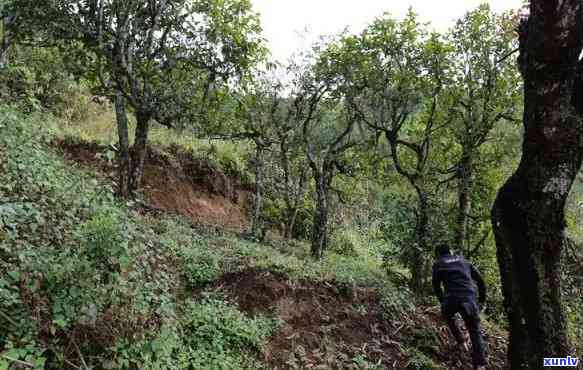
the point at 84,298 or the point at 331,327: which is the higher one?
the point at 84,298

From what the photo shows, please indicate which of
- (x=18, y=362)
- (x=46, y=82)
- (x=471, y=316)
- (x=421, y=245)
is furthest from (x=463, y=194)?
(x=46, y=82)

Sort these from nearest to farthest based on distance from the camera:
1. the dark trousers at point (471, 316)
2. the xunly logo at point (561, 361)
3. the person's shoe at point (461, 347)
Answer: the xunly logo at point (561, 361)
the dark trousers at point (471, 316)
the person's shoe at point (461, 347)

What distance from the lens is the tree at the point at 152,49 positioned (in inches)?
339

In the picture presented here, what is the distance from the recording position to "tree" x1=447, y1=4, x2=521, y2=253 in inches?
392

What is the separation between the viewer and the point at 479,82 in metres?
10.2

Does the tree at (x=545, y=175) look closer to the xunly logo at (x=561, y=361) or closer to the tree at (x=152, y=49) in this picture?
the xunly logo at (x=561, y=361)

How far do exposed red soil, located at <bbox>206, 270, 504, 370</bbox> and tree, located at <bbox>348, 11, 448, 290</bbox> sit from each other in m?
2.69

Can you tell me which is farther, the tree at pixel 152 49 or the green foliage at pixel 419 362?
the tree at pixel 152 49

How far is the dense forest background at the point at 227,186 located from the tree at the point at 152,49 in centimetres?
5

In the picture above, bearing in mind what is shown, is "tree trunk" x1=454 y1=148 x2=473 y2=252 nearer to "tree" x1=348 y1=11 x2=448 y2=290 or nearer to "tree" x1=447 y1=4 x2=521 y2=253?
"tree" x1=447 y1=4 x2=521 y2=253

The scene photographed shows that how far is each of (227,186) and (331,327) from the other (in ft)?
36.3

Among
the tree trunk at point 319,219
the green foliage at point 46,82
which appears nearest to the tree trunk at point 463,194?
the tree trunk at point 319,219

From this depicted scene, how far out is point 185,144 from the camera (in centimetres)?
1619

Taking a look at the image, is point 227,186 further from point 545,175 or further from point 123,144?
point 545,175
